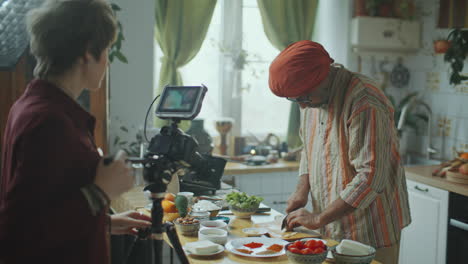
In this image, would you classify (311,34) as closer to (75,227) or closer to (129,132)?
(129,132)

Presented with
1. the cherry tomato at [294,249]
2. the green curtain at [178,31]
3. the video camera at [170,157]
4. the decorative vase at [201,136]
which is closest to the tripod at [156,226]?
the video camera at [170,157]

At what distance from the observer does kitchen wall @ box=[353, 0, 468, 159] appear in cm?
379

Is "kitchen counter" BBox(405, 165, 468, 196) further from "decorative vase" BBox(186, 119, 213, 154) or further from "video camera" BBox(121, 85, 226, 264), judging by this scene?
"video camera" BBox(121, 85, 226, 264)

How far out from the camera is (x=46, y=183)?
3.47ft

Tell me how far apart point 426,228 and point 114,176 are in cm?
261

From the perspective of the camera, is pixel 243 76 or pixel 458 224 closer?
pixel 458 224

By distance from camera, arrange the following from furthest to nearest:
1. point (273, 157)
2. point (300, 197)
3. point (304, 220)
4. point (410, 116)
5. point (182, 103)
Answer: point (410, 116), point (273, 157), point (300, 197), point (304, 220), point (182, 103)

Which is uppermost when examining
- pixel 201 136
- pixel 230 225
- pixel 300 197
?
pixel 201 136

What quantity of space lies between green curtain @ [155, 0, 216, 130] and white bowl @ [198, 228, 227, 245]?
2116mm

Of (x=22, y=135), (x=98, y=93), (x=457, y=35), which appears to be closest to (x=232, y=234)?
(x=22, y=135)

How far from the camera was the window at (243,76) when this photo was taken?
163 inches

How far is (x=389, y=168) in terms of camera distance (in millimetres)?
1992

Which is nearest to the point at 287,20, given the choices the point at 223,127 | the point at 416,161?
the point at 223,127

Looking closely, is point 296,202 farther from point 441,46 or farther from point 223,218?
point 441,46
